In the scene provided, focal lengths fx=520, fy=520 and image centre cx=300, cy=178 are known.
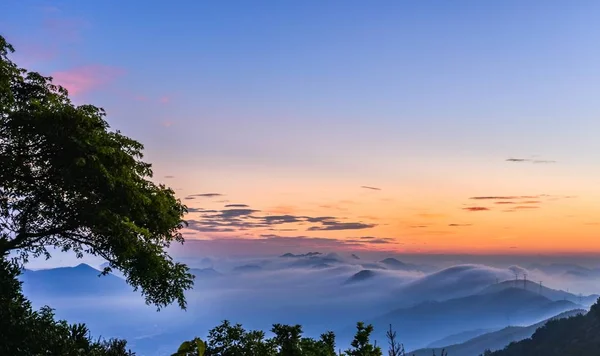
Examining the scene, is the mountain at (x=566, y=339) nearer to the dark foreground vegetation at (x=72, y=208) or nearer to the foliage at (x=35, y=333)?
the dark foreground vegetation at (x=72, y=208)

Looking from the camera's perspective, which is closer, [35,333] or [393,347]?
[35,333]

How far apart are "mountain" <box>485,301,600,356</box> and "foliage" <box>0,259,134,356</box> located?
527 feet

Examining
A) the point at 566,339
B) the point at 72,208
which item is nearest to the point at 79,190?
the point at 72,208

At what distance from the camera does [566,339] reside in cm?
16512

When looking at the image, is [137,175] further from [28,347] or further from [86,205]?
[28,347]

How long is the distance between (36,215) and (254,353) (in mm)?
12284

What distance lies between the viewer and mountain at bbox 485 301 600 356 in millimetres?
152875

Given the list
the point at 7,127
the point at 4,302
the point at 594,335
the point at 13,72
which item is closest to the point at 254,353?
the point at 4,302

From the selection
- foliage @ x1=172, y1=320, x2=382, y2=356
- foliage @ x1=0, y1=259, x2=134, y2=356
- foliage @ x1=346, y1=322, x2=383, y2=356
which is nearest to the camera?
foliage @ x1=172, y1=320, x2=382, y2=356

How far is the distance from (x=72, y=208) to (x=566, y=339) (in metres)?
180

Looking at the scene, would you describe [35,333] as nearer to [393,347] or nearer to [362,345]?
[362,345]

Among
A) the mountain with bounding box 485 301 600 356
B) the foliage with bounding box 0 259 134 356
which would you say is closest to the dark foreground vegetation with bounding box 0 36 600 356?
the foliage with bounding box 0 259 134 356

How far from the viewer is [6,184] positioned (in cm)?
1923

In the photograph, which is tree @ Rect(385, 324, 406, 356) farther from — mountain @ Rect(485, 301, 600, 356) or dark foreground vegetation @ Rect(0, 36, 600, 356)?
mountain @ Rect(485, 301, 600, 356)
